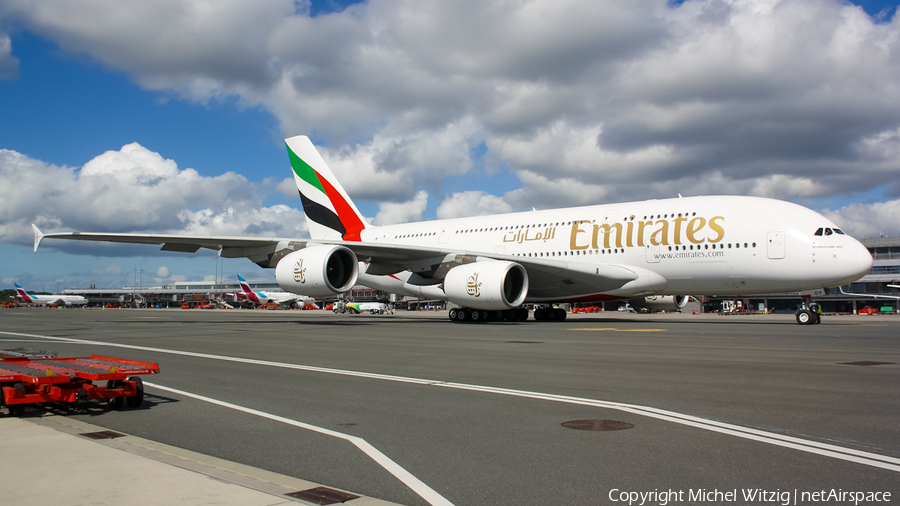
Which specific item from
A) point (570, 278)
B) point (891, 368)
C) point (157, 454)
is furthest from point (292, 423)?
point (570, 278)

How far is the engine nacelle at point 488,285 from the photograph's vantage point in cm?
2181

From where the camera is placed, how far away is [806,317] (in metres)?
22.4

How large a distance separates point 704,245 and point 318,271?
536 inches

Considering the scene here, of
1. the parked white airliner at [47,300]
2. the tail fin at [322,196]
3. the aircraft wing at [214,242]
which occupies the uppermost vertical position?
the tail fin at [322,196]

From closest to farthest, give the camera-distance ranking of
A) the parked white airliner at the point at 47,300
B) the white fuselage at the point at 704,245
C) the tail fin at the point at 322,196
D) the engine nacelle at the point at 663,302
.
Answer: the white fuselage at the point at 704,245 → the engine nacelle at the point at 663,302 → the tail fin at the point at 322,196 → the parked white airliner at the point at 47,300

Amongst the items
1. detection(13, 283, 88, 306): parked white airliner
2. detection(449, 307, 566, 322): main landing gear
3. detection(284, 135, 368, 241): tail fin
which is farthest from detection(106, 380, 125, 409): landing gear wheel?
detection(13, 283, 88, 306): parked white airliner

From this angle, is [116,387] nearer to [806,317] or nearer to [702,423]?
[702,423]

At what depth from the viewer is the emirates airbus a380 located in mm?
20266

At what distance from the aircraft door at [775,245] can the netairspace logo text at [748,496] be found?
18616 mm

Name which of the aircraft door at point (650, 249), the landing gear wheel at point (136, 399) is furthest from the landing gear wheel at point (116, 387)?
the aircraft door at point (650, 249)

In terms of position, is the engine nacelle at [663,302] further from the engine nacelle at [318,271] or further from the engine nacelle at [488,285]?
the engine nacelle at [318,271]

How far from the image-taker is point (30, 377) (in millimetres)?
6035

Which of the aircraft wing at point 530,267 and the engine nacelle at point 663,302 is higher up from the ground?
the aircraft wing at point 530,267

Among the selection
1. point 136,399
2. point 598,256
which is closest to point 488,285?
point 598,256
